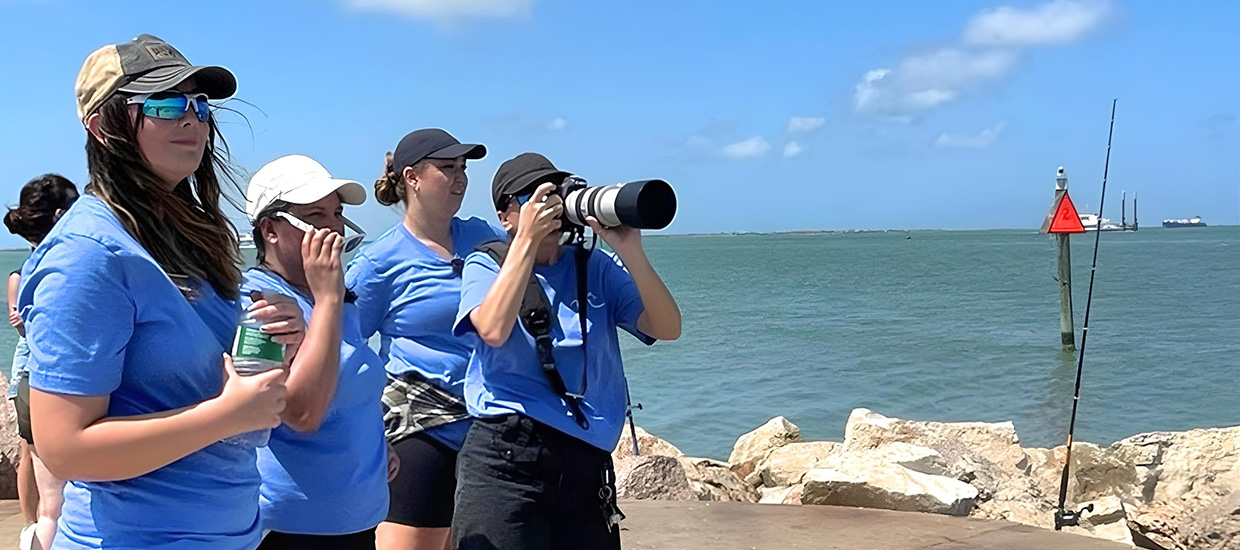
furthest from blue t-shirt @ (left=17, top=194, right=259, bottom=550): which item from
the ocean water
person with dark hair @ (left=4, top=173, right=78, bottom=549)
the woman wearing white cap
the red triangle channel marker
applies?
the red triangle channel marker

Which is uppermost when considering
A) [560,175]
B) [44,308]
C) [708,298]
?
[560,175]

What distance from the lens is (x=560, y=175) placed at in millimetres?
3225

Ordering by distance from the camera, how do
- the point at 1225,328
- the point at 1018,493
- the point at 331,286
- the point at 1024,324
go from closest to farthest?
the point at 331,286 < the point at 1018,493 < the point at 1225,328 < the point at 1024,324

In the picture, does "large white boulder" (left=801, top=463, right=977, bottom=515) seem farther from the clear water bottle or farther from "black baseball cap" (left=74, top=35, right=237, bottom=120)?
"black baseball cap" (left=74, top=35, right=237, bottom=120)

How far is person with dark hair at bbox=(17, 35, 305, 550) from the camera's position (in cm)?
184

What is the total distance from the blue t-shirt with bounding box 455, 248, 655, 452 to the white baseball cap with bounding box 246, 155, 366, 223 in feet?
1.64

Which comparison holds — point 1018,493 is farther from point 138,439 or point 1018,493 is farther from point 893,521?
point 138,439

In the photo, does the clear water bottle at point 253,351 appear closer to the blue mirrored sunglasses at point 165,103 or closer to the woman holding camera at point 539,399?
the blue mirrored sunglasses at point 165,103

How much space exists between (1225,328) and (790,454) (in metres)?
18.8

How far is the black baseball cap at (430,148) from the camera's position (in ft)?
12.5

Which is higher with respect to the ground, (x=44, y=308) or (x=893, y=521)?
(x=44, y=308)

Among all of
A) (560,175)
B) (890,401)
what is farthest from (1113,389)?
(560,175)

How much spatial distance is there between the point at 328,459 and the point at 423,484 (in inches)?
38.8

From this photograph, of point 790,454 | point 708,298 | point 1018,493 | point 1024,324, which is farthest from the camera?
point 708,298
